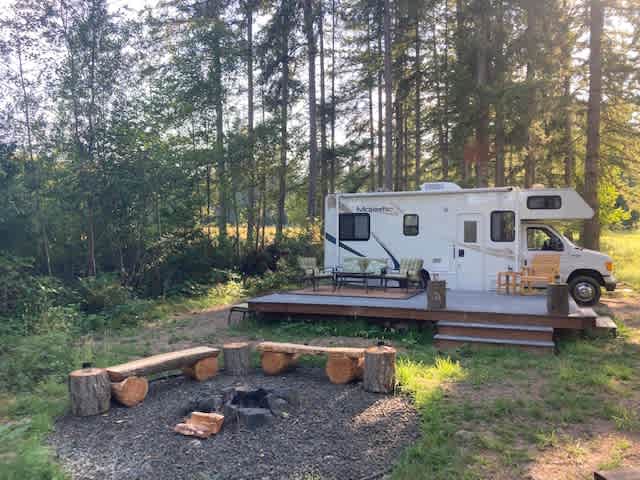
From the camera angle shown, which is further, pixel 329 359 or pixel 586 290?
pixel 586 290

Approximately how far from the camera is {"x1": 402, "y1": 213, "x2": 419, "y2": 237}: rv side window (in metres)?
10.3

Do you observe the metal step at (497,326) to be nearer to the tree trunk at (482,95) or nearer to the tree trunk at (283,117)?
the tree trunk at (482,95)

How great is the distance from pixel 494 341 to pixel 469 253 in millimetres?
3334

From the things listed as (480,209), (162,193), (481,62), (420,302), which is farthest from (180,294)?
(481,62)

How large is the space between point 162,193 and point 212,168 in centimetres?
348

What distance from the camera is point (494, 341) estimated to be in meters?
6.74

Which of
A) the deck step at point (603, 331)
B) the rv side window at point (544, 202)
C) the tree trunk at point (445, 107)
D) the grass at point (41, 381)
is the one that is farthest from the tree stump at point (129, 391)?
the tree trunk at point (445, 107)

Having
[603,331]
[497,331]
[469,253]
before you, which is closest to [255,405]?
[497,331]

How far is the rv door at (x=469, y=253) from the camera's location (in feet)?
31.9

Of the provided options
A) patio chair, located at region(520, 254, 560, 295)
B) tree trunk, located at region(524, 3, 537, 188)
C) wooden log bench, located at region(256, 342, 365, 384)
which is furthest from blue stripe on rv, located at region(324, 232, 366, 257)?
tree trunk, located at region(524, 3, 537, 188)

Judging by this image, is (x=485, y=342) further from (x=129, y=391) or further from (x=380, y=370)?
(x=129, y=391)

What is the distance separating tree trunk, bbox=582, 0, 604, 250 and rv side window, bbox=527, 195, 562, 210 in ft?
7.61

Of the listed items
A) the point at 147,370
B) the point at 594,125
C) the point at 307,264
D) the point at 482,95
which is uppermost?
the point at 482,95

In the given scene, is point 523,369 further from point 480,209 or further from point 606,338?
point 480,209
